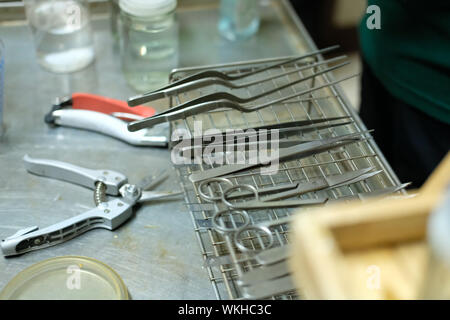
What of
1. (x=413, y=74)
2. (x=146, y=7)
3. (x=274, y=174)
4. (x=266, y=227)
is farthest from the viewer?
(x=413, y=74)

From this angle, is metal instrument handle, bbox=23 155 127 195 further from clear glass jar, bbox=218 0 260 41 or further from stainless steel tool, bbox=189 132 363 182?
clear glass jar, bbox=218 0 260 41

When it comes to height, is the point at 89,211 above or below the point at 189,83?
below

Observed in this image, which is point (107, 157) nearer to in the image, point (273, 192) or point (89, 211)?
point (89, 211)

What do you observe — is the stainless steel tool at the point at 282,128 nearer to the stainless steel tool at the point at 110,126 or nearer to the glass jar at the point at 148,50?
the stainless steel tool at the point at 110,126

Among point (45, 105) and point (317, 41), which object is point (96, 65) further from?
point (317, 41)

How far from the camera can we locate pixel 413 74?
884 mm

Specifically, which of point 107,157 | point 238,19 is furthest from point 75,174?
point 238,19

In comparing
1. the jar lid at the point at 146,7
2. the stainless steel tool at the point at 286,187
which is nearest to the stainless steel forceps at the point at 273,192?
the stainless steel tool at the point at 286,187

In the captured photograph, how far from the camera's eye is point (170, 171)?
0.73 m

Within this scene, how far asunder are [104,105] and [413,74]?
0.50 meters

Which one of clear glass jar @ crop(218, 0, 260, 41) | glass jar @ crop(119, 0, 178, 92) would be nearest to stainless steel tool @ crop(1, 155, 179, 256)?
glass jar @ crop(119, 0, 178, 92)

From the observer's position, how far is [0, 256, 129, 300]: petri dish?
1.81ft

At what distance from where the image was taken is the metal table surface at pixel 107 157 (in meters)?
0.61
